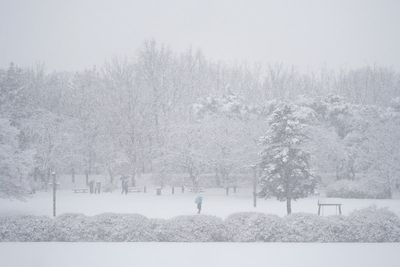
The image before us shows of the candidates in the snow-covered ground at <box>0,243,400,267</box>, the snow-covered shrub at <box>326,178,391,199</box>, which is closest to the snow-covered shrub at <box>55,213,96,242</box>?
the snow-covered ground at <box>0,243,400,267</box>

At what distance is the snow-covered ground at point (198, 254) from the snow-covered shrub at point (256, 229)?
534mm

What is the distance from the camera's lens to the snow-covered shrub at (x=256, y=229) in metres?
16.7

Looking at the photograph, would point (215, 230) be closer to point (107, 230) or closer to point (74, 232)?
point (107, 230)

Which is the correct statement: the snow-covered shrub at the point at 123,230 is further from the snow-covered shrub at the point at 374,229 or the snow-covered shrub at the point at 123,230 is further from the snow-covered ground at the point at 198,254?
the snow-covered shrub at the point at 374,229

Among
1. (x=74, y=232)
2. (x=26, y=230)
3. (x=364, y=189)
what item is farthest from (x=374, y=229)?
(x=364, y=189)

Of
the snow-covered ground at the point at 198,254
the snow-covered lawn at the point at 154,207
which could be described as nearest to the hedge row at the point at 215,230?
the snow-covered ground at the point at 198,254

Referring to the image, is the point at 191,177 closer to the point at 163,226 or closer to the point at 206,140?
the point at 206,140

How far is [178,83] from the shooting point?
58.8 m

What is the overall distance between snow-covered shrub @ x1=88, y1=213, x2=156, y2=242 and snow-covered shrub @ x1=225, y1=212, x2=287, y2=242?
2.97 metres

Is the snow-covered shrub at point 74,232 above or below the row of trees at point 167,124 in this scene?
below

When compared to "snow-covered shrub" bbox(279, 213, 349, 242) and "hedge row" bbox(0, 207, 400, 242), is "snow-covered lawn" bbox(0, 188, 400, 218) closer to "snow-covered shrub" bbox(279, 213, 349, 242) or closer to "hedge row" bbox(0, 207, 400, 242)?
"hedge row" bbox(0, 207, 400, 242)

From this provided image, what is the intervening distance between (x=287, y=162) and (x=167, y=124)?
79.4 feet

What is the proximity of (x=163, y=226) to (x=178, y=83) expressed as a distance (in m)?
43.1

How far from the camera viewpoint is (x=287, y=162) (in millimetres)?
24719
